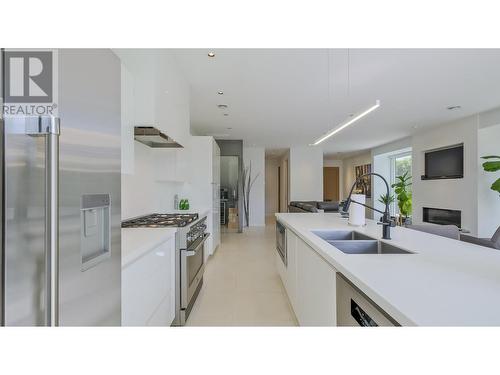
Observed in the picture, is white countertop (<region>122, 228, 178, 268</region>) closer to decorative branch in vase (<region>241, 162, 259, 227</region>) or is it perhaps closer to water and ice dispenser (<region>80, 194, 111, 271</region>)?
water and ice dispenser (<region>80, 194, 111, 271</region>)

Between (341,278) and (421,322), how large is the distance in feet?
1.84

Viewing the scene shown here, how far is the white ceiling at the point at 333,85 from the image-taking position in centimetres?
265

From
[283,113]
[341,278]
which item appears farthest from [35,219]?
[283,113]

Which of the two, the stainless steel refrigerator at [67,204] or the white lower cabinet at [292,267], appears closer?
the stainless steel refrigerator at [67,204]

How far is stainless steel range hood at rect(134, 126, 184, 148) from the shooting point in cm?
214

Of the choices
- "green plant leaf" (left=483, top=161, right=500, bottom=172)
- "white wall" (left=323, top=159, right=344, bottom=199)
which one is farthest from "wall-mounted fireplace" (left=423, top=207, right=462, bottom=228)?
"white wall" (left=323, top=159, right=344, bottom=199)

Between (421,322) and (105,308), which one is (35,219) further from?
(421,322)

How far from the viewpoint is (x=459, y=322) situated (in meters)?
0.63

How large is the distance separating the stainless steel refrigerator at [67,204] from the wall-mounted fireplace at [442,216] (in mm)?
6657

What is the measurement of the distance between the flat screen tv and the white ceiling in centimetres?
76

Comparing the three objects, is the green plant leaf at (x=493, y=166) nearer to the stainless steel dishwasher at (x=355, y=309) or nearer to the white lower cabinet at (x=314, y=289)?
the white lower cabinet at (x=314, y=289)

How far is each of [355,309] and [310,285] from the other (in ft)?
2.29

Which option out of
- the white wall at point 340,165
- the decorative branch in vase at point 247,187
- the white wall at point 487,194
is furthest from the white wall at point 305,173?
the white wall at point 487,194

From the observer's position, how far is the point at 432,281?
35.6 inches
